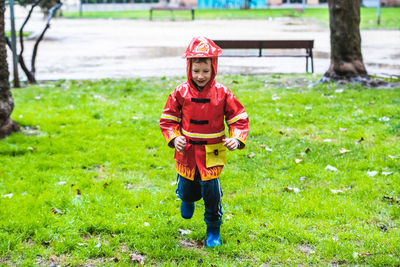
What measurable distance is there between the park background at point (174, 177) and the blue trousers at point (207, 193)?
0.93ft

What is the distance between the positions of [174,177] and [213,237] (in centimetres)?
176

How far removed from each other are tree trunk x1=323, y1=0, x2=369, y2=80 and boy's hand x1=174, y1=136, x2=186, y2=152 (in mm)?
7472

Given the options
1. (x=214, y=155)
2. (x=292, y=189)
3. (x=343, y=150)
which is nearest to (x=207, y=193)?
(x=214, y=155)

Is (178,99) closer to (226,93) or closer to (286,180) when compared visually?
(226,93)

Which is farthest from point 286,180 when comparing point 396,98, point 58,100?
point 58,100

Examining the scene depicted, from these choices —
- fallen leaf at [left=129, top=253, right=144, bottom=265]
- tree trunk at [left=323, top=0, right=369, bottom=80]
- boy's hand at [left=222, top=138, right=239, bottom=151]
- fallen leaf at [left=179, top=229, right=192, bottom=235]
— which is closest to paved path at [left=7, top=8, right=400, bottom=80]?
tree trunk at [left=323, top=0, right=369, bottom=80]

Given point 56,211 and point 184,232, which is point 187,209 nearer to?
point 184,232

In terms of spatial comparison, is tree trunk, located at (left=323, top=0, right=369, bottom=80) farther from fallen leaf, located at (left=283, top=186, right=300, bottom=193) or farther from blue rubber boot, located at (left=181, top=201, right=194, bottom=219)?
blue rubber boot, located at (left=181, top=201, right=194, bottom=219)

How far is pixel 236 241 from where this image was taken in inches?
163

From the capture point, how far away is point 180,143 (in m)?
3.72

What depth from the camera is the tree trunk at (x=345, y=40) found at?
1016cm

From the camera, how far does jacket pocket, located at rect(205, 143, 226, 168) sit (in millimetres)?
3792

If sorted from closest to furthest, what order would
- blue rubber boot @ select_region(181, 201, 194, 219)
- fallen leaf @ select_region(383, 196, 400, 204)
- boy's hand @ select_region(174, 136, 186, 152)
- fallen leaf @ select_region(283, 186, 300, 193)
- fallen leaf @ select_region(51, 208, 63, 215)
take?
1. boy's hand @ select_region(174, 136, 186, 152)
2. blue rubber boot @ select_region(181, 201, 194, 219)
3. fallen leaf @ select_region(51, 208, 63, 215)
4. fallen leaf @ select_region(383, 196, 400, 204)
5. fallen leaf @ select_region(283, 186, 300, 193)

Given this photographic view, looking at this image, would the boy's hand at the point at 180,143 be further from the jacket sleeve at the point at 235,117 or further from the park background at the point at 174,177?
the park background at the point at 174,177
